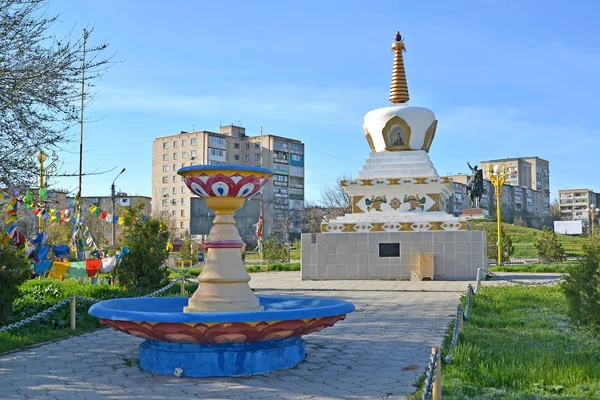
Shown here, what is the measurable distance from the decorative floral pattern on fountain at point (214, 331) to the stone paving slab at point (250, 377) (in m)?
0.45

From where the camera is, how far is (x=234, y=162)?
78.8m

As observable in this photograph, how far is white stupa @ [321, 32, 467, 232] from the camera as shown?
74.2ft

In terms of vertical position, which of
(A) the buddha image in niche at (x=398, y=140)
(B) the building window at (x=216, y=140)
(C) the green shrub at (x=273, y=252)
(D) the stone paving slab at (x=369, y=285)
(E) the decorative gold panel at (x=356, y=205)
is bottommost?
(D) the stone paving slab at (x=369, y=285)

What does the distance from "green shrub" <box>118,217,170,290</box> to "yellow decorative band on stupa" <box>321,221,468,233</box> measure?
29.1 feet

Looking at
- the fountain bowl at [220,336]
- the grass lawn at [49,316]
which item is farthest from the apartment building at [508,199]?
the fountain bowl at [220,336]

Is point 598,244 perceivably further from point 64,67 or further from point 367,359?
point 64,67

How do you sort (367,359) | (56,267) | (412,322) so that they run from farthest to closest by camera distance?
1. (56,267)
2. (412,322)
3. (367,359)

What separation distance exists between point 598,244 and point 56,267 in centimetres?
1111

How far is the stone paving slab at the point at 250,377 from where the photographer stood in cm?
620

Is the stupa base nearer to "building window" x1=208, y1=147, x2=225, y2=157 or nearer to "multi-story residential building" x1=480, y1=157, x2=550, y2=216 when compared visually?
"building window" x1=208, y1=147, x2=225, y2=157

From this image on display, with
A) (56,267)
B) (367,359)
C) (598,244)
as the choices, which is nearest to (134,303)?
(367,359)

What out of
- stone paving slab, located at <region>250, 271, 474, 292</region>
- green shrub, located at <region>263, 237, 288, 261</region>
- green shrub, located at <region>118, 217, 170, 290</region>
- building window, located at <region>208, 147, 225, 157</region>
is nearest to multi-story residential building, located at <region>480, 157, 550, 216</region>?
building window, located at <region>208, 147, 225, 157</region>

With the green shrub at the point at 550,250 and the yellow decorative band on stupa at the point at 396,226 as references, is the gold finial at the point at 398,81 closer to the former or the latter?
the yellow decorative band on stupa at the point at 396,226

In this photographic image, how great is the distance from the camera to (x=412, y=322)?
11289mm
